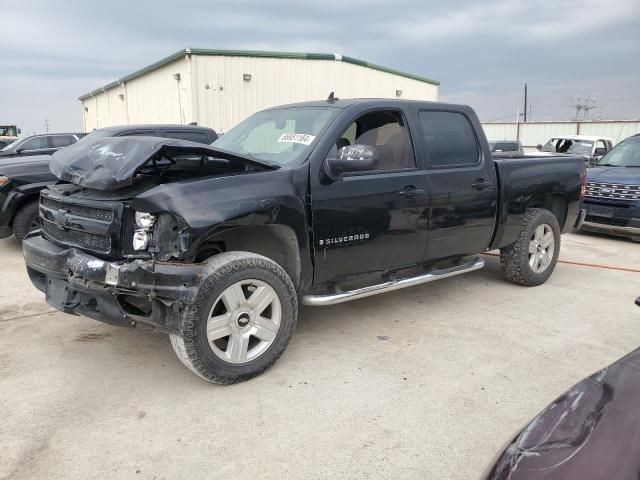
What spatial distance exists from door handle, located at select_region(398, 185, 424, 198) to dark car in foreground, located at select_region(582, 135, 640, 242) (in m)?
5.43

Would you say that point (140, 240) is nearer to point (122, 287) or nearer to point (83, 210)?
point (122, 287)

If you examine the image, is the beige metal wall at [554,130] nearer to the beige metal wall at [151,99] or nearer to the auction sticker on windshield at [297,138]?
the beige metal wall at [151,99]

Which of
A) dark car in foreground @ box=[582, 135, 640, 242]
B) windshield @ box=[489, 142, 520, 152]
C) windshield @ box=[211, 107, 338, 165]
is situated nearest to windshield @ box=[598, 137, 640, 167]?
dark car in foreground @ box=[582, 135, 640, 242]

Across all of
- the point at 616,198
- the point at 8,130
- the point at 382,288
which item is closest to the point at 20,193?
the point at 382,288

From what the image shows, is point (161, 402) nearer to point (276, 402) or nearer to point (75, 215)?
point (276, 402)

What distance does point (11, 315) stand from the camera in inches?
185

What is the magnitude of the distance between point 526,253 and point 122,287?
13.3 feet

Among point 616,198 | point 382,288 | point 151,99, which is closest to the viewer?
point 382,288

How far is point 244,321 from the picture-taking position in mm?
3350

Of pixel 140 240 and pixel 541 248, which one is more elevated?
pixel 140 240

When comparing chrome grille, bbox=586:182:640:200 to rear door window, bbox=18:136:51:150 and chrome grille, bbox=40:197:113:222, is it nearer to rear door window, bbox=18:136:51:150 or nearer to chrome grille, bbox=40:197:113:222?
chrome grille, bbox=40:197:113:222

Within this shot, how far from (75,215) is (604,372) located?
3178 mm

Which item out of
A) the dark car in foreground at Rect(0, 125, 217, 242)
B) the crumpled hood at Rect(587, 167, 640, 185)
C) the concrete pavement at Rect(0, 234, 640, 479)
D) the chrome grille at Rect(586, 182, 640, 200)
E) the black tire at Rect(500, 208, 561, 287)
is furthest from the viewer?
the crumpled hood at Rect(587, 167, 640, 185)

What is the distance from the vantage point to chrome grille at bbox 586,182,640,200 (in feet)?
26.5
